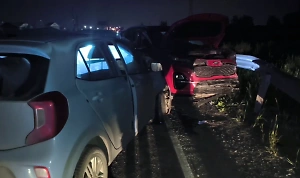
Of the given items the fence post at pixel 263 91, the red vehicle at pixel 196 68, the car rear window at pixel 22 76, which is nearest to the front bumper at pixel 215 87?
the red vehicle at pixel 196 68

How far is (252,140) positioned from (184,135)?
3.54 ft

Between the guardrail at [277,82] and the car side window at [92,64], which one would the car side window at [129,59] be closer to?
the car side window at [92,64]

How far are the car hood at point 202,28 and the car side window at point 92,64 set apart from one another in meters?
5.95

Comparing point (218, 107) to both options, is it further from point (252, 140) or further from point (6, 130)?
point (6, 130)

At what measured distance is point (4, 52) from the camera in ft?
10.2

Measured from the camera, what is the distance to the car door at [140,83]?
4.93 metres

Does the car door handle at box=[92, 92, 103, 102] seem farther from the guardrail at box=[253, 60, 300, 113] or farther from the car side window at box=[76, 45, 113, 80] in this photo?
the guardrail at box=[253, 60, 300, 113]

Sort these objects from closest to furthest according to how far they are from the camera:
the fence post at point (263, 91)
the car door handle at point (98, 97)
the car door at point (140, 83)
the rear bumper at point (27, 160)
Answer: the rear bumper at point (27, 160) → the car door handle at point (98, 97) → the car door at point (140, 83) → the fence post at point (263, 91)

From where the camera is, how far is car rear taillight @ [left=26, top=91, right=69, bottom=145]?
2.86 meters

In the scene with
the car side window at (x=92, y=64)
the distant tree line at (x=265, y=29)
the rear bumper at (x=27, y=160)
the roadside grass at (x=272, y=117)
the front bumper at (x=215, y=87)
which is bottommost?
the distant tree line at (x=265, y=29)

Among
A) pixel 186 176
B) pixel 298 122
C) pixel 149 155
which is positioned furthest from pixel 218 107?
pixel 186 176

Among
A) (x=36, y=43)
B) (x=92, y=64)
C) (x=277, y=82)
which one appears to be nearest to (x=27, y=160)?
(x=36, y=43)

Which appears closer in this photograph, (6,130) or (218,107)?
(6,130)

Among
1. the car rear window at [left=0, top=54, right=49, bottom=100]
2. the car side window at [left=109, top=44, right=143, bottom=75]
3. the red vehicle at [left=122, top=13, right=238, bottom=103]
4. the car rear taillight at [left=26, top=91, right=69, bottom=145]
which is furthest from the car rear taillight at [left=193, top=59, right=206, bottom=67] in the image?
the car rear taillight at [left=26, top=91, right=69, bottom=145]
